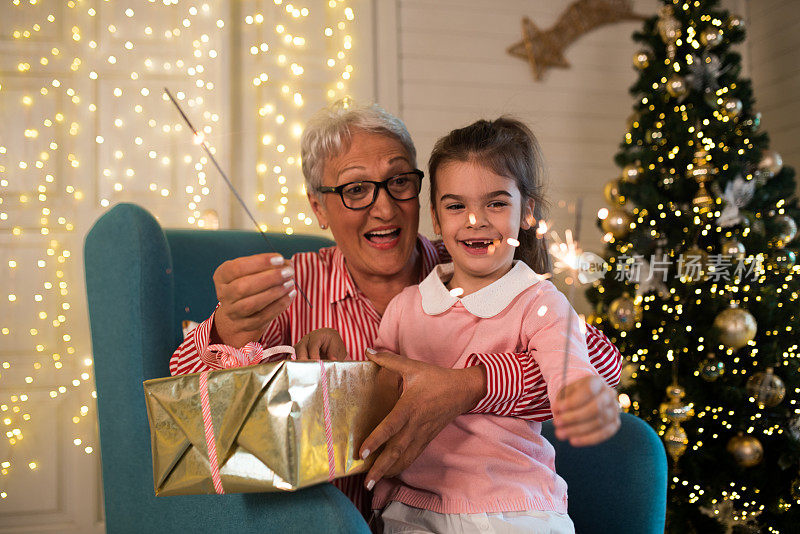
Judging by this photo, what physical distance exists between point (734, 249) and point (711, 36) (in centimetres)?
82

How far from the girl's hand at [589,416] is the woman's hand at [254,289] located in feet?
1.53

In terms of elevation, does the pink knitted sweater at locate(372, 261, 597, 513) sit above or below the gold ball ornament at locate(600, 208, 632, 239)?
below

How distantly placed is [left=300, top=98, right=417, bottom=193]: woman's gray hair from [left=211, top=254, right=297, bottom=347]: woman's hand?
0.52 metres

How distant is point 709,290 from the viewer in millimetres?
2281

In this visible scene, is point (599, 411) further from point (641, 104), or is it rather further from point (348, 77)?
point (348, 77)

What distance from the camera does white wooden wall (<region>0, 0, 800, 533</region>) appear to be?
2.62m

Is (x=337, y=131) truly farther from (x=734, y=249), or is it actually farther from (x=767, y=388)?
(x=767, y=388)

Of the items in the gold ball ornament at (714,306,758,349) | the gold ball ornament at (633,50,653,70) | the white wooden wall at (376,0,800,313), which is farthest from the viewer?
the white wooden wall at (376,0,800,313)

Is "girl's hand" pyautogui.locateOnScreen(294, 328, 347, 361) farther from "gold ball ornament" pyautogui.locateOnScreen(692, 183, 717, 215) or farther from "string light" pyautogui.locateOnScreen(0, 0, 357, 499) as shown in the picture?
"string light" pyautogui.locateOnScreen(0, 0, 357, 499)

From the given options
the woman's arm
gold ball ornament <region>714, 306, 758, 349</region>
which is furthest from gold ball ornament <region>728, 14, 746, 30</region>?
the woman's arm

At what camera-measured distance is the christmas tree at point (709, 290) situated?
227cm

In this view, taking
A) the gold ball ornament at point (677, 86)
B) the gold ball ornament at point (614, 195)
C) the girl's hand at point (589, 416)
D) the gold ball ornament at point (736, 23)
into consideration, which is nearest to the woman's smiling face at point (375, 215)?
the girl's hand at point (589, 416)

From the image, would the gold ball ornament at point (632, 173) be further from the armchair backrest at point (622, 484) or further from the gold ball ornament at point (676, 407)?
the armchair backrest at point (622, 484)

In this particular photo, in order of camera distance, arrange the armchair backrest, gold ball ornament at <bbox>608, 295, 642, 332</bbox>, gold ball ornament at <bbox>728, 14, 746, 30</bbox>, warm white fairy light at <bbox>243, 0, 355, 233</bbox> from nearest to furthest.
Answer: the armchair backrest
gold ball ornament at <bbox>608, 295, 642, 332</bbox>
gold ball ornament at <bbox>728, 14, 746, 30</bbox>
warm white fairy light at <bbox>243, 0, 355, 233</bbox>
